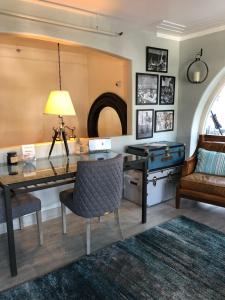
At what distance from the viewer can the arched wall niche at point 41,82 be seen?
411 cm

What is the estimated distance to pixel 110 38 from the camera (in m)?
3.11

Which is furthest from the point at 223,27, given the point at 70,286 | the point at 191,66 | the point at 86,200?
the point at 70,286

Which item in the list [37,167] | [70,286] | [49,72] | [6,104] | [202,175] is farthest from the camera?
[49,72]

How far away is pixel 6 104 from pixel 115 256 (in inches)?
129

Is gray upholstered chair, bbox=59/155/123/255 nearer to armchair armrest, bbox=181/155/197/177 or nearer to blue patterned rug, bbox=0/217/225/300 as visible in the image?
blue patterned rug, bbox=0/217/225/300

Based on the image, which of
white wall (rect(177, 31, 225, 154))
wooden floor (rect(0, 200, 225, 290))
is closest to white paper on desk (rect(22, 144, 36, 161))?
wooden floor (rect(0, 200, 225, 290))

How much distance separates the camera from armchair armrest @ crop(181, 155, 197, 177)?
3245mm

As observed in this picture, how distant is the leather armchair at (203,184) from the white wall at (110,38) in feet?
2.49

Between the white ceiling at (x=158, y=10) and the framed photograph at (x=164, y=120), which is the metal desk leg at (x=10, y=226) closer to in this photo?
the white ceiling at (x=158, y=10)

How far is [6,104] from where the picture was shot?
14.0 feet

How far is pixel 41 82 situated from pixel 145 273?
3.71 meters

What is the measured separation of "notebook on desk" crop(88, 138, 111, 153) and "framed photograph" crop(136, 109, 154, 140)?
67cm

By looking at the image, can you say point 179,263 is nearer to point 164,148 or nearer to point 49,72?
point 164,148

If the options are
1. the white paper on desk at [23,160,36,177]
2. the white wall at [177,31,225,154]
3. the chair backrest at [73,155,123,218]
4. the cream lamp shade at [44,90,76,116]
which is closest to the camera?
the chair backrest at [73,155,123,218]
